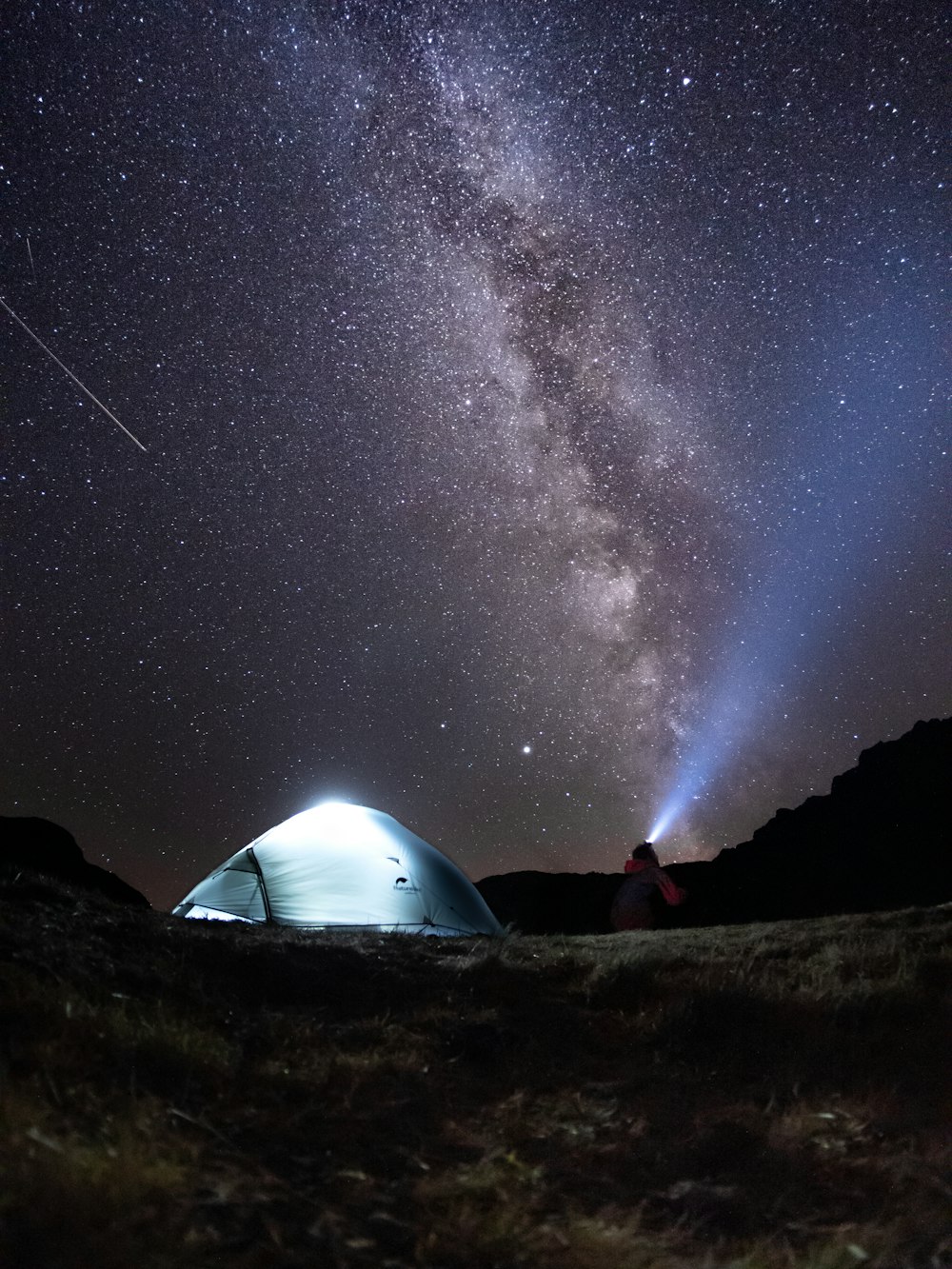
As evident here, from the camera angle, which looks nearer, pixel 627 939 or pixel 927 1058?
pixel 927 1058

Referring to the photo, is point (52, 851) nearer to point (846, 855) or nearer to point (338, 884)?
point (338, 884)

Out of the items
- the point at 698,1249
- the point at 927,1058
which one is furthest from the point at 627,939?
the point at 698,1249

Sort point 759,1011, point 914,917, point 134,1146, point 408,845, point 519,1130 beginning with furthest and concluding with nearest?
point 408,845 → point 914,917 → point 759,1011 → point 519,1130 → point 134,1146

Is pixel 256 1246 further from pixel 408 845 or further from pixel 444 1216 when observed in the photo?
pixel 408 845

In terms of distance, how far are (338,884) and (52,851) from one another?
46.5 metres

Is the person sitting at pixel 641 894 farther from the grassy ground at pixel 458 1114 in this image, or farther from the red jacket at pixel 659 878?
the grassy ground at pixel 458 1114

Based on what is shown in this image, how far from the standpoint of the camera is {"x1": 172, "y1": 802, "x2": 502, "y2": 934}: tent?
40.6ft

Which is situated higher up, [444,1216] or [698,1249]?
[444,1216]

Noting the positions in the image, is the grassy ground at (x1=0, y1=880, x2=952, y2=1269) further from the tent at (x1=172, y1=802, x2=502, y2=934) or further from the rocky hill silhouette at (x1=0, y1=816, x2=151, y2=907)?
the rocky hill silhouette at (x1=0, y1=816, x2=151, y2=907)

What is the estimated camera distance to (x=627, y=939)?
31.8 ft

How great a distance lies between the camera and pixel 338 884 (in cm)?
1281

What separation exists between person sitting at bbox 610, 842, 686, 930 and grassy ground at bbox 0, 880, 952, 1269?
841 centimetres

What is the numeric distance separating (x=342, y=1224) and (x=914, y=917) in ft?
27.2

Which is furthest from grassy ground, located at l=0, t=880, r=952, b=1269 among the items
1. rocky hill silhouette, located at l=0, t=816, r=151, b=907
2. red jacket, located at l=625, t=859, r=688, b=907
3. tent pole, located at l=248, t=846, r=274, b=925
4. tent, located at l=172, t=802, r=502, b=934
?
rocky hill silhouette, located at l=0, t=816, r=151, b=907
